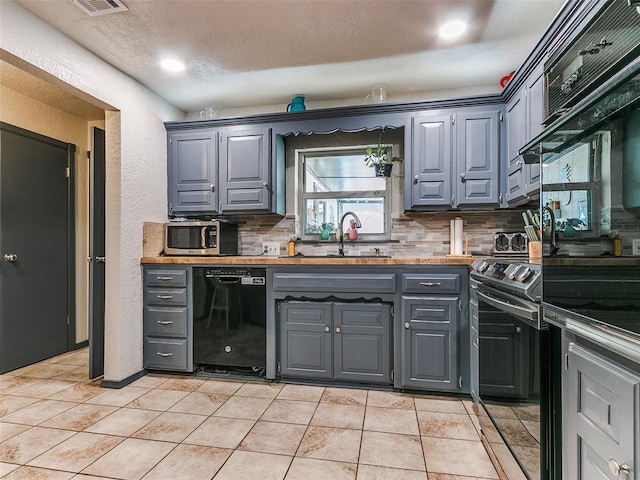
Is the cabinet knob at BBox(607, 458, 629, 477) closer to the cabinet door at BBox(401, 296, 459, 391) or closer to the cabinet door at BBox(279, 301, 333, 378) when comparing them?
the cabinet door at BBox(401, 296, 459, 391)

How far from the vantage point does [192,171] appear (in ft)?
10.8

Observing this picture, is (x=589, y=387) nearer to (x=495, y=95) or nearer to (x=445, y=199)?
(x=445, y=199)

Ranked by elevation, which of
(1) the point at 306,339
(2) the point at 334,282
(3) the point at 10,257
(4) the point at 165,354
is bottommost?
(4) the point at 165,354

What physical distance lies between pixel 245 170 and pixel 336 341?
1.67 metres

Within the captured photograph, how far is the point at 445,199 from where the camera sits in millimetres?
2865

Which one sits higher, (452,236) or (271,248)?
(452,236)

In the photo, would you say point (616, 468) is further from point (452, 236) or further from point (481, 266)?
point (452, 236)

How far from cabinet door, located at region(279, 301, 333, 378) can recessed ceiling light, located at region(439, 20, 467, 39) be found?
1981 mm

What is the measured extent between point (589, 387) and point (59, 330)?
4.10 m

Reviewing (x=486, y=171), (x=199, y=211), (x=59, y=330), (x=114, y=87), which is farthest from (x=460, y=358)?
(x=59, y=330)

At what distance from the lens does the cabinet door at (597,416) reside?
2.53 feet

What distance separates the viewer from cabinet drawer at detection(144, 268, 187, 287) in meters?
2.90

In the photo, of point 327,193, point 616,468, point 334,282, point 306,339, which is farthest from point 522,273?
point 327,193

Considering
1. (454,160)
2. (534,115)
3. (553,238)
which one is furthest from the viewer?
(454,160)
